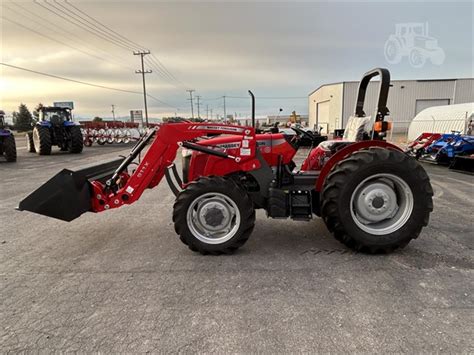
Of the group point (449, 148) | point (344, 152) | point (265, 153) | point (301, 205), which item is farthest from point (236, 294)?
point (449, 148)

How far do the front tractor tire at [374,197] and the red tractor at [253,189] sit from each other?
0.01 metres

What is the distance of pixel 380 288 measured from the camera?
3033 mm

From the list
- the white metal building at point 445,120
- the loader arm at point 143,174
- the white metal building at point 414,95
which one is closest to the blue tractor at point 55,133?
the loader arm at point 143,174

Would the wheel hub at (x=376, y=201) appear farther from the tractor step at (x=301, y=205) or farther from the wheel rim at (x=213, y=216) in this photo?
the wheel rim at (x=213, y=216)

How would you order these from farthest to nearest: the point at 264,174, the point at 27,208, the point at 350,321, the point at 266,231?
the point at 266,231
the point at 264,174
the point at 27,208
the point at 350,321

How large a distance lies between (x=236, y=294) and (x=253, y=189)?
1.50m

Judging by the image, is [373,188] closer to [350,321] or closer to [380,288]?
[380,288]

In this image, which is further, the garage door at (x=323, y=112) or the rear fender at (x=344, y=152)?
the garage door at (x=323, y=112)

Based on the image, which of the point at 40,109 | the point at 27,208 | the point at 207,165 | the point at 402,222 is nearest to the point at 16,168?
the point at 40,109

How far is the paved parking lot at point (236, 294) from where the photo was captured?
7.79 ft

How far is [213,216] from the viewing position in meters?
3.73

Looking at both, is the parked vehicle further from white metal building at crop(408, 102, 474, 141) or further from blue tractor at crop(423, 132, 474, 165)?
white metal building at crop(408, 102, 474, 141)

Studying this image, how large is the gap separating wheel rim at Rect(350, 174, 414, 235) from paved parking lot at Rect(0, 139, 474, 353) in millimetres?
373

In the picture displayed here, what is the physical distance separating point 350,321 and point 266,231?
7.12 ft
